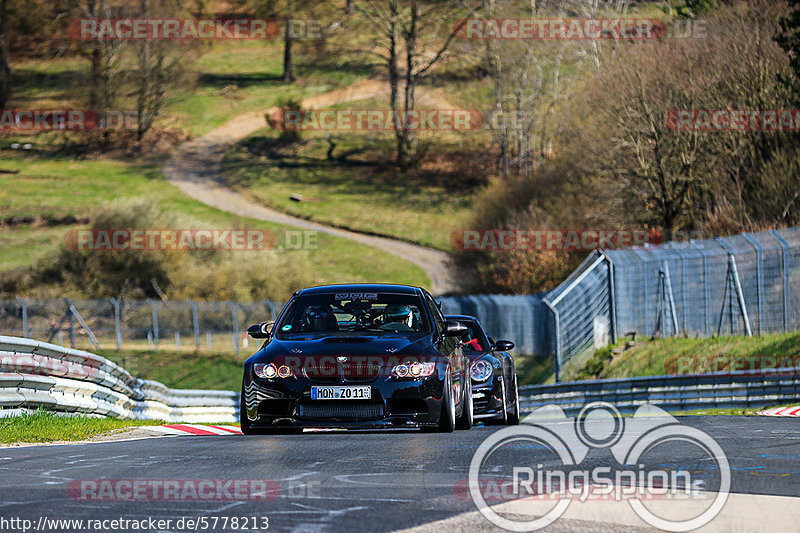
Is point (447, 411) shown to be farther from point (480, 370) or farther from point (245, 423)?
point (480, 370)

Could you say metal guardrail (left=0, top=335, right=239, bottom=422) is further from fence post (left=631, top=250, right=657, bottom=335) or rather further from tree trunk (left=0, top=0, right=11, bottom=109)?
tree trunk (left=0, top=0, right=11, bottom=109)

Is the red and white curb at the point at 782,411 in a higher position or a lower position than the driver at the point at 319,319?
lower

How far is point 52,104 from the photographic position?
300ft

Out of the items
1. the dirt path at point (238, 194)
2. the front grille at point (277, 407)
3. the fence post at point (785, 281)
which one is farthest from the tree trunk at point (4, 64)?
the front grille at point (277, 407)

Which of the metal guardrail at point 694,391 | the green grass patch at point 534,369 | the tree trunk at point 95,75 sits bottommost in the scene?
the green grass patch at point 534,369

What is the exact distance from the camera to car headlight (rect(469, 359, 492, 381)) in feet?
50.0

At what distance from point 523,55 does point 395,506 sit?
2574 inches

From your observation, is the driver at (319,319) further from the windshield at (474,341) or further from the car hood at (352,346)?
the windshield at (474,341)

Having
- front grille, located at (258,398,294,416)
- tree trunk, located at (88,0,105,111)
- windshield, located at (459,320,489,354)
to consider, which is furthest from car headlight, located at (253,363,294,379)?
tree trunk, located at (88,0,105,111)

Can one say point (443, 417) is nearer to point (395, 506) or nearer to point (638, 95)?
point (395, 506)

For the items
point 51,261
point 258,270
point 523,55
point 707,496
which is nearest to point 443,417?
point 707,496

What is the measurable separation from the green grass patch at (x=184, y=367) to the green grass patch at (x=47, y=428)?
2339 centimetres

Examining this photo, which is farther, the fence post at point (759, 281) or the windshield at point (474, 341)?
the fence post at point (759, 281)

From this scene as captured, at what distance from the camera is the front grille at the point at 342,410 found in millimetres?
11586
